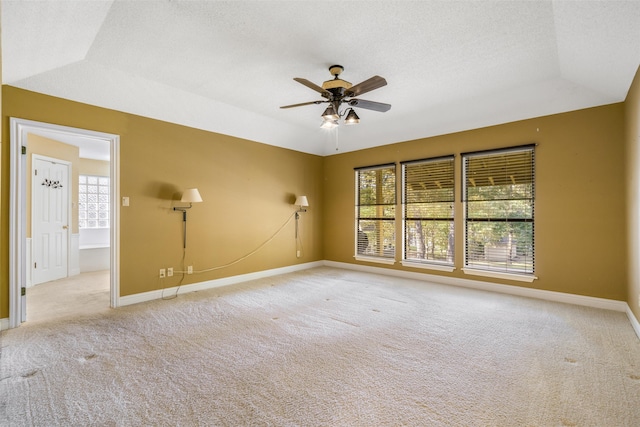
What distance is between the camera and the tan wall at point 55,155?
5.54 metres

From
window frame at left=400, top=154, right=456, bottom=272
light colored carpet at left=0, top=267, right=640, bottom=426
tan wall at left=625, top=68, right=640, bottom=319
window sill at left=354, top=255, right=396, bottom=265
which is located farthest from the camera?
window sill at left=354, top=255, right=396, bottom=265

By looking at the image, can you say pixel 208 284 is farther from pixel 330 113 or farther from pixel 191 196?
pixel 330 113

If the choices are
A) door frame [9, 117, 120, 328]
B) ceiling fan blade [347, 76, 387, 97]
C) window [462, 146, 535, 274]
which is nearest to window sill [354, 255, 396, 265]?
window [462, 146, 535, 274]

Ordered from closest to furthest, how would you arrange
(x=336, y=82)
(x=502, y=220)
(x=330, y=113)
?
(x=336, y=82)
(x=330, y=113)
(x=502, y=220)

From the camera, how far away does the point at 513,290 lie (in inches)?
198

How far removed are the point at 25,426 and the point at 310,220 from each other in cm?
560

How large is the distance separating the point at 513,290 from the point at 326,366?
3.59 metres

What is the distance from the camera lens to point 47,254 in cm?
596

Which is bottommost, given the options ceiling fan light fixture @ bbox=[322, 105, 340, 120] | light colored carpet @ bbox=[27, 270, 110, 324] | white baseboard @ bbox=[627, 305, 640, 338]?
light colored carpet @ bbox=[27, 270, 110, 324]

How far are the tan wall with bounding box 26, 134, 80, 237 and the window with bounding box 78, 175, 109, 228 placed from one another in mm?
1766

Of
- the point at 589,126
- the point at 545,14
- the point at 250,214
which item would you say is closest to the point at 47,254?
the point at 250,214

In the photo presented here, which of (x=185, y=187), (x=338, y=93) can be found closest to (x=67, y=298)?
(x=185, y=187)

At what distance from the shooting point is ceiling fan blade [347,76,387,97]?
339 centimetres

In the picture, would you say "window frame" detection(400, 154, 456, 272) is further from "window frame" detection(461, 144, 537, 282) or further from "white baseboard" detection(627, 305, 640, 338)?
"white baseboard" detection(627, 305, 640, 338)
